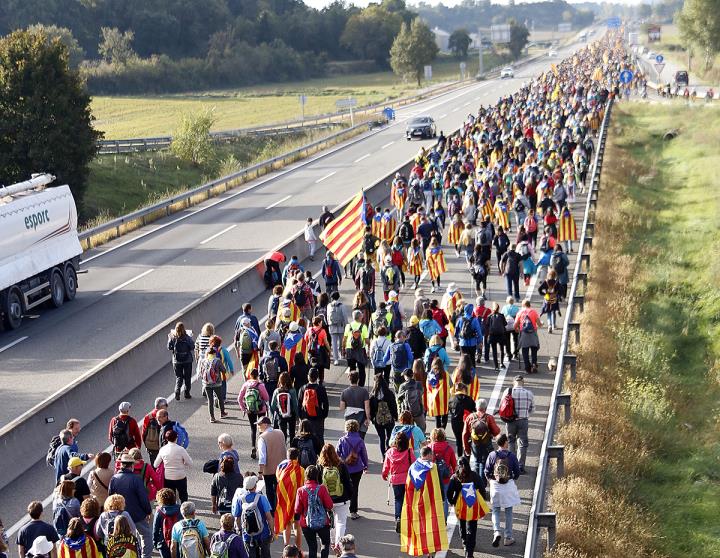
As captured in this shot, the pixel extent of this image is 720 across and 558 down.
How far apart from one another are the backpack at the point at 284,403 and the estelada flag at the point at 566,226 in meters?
14.1

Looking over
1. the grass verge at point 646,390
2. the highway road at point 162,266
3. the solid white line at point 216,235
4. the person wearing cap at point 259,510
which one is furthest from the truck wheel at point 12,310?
the person wearing cap at point 259,510

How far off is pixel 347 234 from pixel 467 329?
16.3 feet

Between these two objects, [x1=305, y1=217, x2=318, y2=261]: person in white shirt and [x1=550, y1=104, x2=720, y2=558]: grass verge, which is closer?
[x1=550, y1=104, x2=720, y2=558]: grass verge

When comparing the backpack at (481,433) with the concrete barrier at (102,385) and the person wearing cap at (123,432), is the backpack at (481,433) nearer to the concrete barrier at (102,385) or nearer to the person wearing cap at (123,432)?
the person wearing cap at (123,432)

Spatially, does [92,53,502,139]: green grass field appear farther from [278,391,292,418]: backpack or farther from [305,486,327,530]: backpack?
[305,486,327,530]: backpack

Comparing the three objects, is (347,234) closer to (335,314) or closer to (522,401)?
(335,314)

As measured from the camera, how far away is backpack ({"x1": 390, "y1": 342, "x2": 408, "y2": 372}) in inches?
614

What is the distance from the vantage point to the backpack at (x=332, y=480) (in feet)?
37.3

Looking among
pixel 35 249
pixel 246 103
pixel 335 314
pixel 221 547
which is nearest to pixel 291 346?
pixel 335 314

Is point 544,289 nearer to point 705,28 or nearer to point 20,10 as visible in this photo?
point 705,28

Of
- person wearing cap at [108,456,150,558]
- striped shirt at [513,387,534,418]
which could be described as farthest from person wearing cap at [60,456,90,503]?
striped shirt at [513,387,534,418]

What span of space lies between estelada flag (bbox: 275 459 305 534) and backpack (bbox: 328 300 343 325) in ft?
22.6

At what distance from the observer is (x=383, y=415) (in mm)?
13773

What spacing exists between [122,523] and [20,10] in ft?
391
